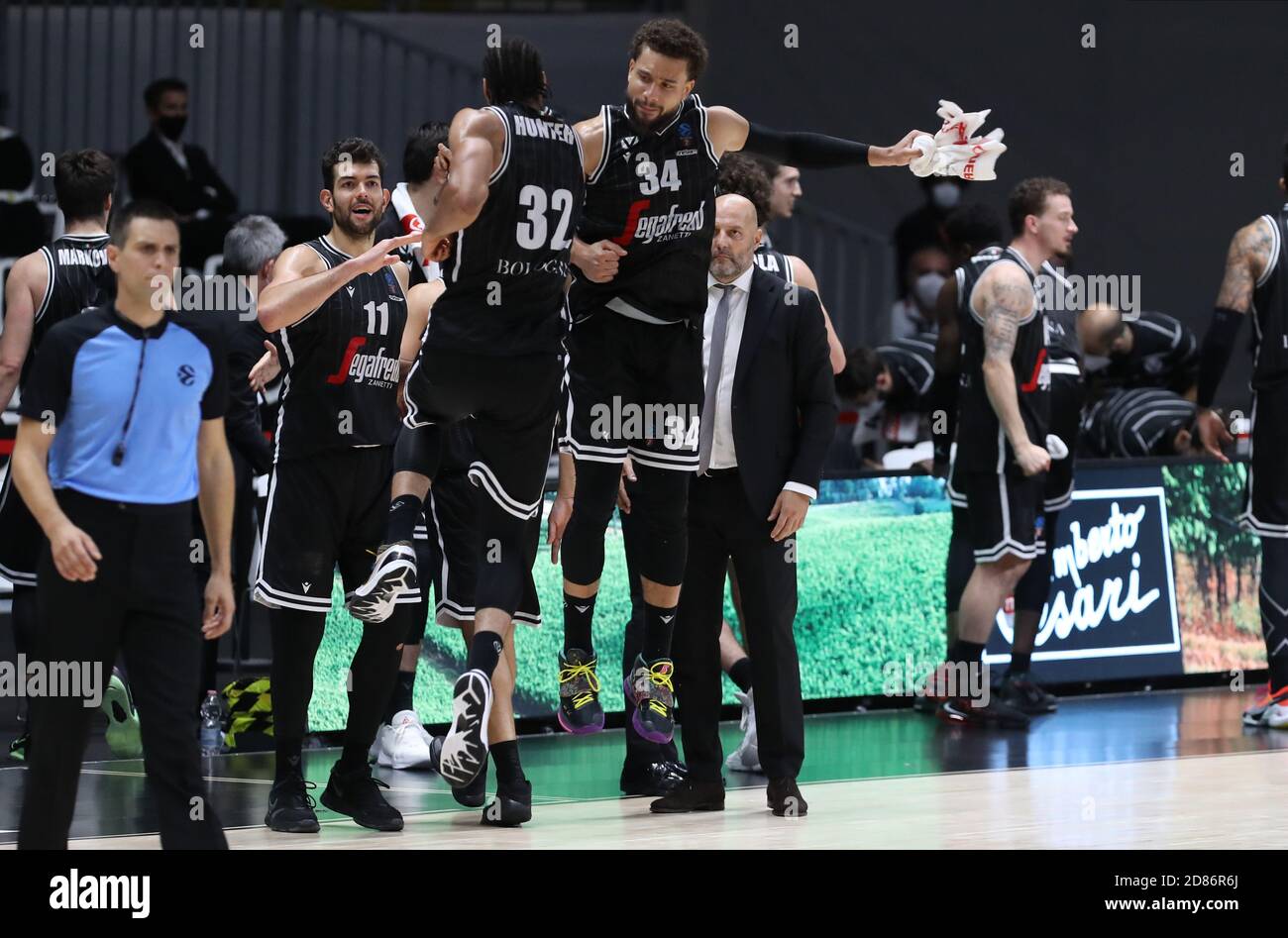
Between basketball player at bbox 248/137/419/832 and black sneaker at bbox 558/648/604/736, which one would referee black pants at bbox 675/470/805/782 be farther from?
basketball player at bbox 248/137/419/832

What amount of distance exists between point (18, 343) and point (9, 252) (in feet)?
18.7

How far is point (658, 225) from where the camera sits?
6.39 m

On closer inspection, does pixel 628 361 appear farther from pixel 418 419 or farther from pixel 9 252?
pixel 9 252

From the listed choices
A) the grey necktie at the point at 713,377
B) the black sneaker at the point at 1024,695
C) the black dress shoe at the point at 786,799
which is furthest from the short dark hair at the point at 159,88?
the black dress shoe at the point at 786,799

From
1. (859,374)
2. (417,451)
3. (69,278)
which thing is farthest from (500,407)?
(859,374)

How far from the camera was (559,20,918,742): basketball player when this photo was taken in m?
6.31

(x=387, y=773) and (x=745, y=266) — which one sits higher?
(x=745, y=266)

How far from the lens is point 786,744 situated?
21.7 feet

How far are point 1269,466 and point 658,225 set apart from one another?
3.81 m

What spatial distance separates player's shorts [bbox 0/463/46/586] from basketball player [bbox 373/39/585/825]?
2.09 m

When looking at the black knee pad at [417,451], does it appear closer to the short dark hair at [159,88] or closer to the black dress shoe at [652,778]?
the black dress shoe at [652,778]

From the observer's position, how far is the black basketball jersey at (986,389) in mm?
8828

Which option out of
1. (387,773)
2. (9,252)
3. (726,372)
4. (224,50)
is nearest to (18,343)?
(387,773)

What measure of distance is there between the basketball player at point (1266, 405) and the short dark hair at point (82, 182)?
4870mm
